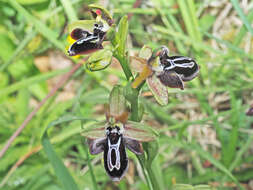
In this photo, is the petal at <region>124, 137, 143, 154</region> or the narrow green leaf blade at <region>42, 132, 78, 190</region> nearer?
the petal at <region>124, 137, 143, 154</region>

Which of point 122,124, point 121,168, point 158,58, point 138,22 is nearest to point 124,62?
point 158,58

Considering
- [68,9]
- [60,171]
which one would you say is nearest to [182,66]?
[60,171]

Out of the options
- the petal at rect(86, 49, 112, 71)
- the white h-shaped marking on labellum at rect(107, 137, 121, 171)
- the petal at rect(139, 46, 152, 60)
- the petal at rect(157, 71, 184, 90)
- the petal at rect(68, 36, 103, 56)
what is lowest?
the white h-shaped marking on labellum at rect(107, 137, 121, 171)

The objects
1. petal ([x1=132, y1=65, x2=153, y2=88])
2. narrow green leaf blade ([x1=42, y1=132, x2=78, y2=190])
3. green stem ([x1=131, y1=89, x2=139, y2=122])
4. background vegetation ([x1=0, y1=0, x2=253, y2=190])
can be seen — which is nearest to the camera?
petal ([x1=132, y1=65, x2=153, y2=88])

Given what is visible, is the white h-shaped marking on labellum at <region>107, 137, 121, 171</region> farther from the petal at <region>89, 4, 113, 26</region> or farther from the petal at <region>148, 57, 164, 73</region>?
the petal at <region>89, 4, 113, 26</region>

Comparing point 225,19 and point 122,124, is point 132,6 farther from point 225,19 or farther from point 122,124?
point 122,124

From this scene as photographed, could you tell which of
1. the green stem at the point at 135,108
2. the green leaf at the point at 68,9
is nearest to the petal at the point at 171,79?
the green stem at the point at 135,108

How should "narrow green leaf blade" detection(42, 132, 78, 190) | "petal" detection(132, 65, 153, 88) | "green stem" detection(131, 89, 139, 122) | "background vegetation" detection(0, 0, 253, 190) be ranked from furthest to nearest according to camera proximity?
"background vegetation" detection(0, 0, 253, 190)
"narrow green leaf blade" detection(42, 132, 78, 190)
"green stem" detection(131, 89, 139, 122)
"petal" detection(132, 65, 153, 88)

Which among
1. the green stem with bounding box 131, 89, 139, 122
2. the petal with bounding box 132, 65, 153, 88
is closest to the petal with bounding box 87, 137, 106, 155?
the green stem with bounding box 131, 89, 139, 122
